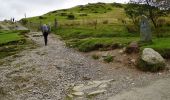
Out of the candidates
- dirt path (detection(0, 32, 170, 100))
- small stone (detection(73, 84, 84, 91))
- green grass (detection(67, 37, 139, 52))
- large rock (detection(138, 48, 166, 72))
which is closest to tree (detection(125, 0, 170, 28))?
green grass (detection(67, 37, 139, 52))

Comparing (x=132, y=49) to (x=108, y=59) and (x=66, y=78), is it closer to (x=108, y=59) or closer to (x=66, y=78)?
(x=108, y=59)

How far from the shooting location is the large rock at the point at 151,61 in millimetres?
27734

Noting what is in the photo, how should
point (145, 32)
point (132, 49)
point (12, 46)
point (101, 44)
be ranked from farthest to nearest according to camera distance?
point (12, 46)
point (101, 44)
point (145, 32)
point (132, 49)

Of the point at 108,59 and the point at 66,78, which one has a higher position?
the point at 108,59

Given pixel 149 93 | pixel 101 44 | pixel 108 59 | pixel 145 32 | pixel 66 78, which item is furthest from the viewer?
pixel 101 44

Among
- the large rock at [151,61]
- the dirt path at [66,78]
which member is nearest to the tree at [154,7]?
the dirt path at [66,78]

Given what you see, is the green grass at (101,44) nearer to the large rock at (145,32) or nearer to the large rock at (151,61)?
the large rock at (145,32)

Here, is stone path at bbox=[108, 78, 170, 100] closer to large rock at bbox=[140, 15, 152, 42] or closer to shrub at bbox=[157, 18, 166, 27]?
large rock at bbox=[140, 15, 152, 42]

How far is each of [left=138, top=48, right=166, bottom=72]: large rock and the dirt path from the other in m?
0.64

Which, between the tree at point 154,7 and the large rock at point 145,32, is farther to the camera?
the tree at point 154,7

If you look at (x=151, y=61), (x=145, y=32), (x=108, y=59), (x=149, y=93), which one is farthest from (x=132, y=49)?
(x=149, y=93)

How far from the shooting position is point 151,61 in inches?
1099

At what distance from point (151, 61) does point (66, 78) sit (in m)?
6.10

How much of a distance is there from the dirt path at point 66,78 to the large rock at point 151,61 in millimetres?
644
